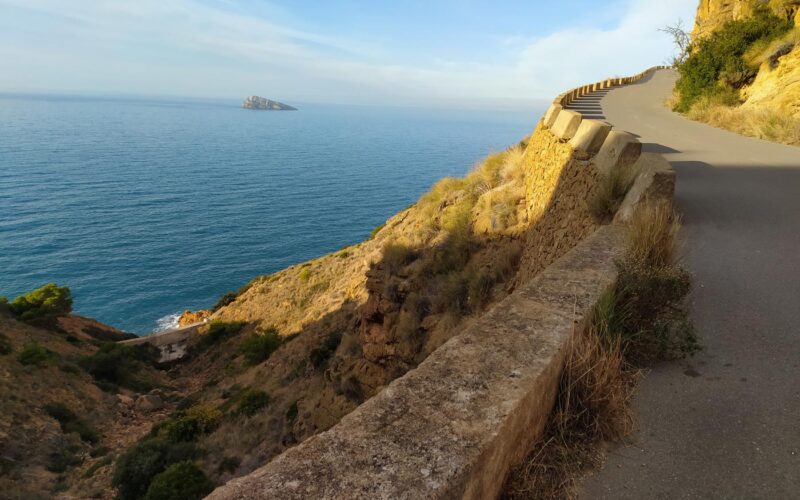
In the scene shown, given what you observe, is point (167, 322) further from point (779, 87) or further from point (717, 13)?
point (717, 13)

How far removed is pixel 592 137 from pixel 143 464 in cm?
1780

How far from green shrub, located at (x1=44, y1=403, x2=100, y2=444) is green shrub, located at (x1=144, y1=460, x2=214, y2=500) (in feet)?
33.1

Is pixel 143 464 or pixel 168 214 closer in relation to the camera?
pixel 143 464

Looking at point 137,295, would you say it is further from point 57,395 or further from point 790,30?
point 790,30

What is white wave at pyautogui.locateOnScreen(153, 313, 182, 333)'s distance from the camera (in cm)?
4484

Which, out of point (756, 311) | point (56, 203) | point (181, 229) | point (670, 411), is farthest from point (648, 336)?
point (56, 203)

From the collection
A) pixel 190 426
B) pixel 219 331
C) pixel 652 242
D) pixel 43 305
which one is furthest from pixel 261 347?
pixel 652 242

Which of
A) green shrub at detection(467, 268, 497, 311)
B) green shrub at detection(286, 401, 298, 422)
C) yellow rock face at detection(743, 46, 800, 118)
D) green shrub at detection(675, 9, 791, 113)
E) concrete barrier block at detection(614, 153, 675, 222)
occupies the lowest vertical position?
green shrub at detection(286, 401, 298, 422)

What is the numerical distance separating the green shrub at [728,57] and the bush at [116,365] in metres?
34.1

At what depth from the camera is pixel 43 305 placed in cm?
3362

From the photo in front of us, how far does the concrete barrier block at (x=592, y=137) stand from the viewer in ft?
25.6

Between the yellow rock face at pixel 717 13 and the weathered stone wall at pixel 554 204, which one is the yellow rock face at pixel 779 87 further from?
the weathered stone wall at pixel 554 204

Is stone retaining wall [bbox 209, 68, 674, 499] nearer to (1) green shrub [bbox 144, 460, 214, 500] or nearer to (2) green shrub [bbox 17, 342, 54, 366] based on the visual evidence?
(1) green shrub [bbox 144, 460, 214, 500]

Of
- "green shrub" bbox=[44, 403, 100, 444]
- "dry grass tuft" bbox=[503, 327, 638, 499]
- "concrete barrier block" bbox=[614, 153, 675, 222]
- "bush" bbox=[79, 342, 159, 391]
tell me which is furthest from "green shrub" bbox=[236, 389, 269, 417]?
"dry grass tuft" bbox=[503, 327, 638, 499]
